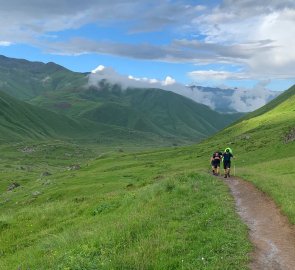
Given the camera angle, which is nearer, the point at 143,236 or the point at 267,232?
the point at 143,236

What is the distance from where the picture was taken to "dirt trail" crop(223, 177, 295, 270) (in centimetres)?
1447

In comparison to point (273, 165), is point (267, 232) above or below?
above

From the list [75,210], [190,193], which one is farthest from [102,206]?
[190,193]

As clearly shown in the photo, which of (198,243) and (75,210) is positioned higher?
(198,243)

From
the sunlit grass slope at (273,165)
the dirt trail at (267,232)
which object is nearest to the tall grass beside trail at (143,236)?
the dirt trail at (267,232)

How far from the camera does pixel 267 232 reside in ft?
61.4

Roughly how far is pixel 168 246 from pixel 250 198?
1419cm

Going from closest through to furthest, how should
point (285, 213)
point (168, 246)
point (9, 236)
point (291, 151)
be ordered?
point (168, 246) < point (285, 213) < point (9, 236) < point (291, 151)

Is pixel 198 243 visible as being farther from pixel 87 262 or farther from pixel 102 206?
pixel 102 206

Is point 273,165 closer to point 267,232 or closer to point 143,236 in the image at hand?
point 267,232

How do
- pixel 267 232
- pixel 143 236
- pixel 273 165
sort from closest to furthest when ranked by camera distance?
pixel 143 236 < pixel 267 232 < pixel 273 165

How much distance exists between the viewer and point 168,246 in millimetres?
15469

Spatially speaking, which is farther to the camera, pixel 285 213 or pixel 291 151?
pixel 291 151

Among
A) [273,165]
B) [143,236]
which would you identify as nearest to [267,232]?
[143,236]
